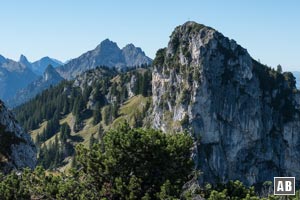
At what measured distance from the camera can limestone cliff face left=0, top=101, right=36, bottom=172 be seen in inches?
2123

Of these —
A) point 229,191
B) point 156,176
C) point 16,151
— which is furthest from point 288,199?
point 16,151

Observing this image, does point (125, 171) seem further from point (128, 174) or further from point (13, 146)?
point (13, 146)

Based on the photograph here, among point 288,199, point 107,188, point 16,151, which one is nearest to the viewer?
point 288,199

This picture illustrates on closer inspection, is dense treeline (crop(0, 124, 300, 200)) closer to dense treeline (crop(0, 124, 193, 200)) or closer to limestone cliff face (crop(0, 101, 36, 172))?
dense treeline (crop(0, 124, 193, 200))

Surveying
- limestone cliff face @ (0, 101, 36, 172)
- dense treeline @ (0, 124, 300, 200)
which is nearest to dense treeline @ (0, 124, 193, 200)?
dense treeline @ (0, 124, 300, 200)

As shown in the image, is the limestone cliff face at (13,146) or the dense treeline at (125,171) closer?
the dense treeline at (125,171)

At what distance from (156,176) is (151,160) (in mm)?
1307

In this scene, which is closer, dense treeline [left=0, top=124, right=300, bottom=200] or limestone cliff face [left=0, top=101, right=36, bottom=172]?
dense treeline [left=0, top=124, right=300, bottom=200]

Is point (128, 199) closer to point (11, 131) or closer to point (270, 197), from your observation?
point (270, 197)

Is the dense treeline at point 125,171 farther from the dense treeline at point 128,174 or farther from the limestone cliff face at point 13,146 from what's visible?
the limestone cliff face at point 13,146

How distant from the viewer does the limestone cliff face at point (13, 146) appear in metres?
53.9

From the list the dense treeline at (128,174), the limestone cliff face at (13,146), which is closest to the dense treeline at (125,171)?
the dense treeline at (128,174)

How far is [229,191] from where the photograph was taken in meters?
36.8

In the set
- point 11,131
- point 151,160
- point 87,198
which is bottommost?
point 87,198
